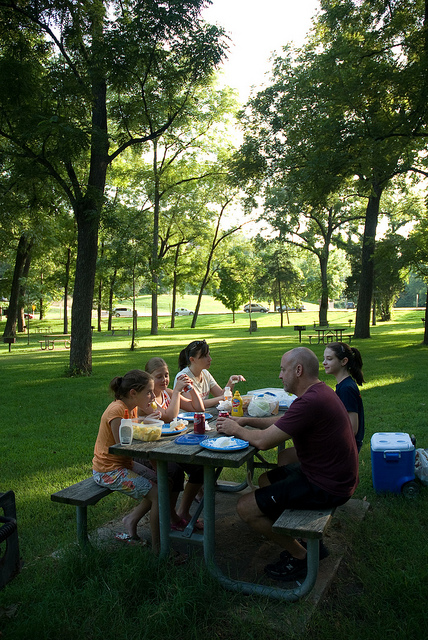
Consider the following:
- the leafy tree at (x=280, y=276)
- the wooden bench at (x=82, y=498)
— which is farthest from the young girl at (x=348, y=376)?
the leafy tree at (x=280, y=276)

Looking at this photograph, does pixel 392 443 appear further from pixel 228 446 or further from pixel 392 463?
pixel 228 446

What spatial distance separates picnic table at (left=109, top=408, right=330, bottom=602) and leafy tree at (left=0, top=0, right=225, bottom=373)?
895 centimetres

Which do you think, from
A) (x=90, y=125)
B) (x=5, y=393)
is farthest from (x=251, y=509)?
(x=90, y=125)

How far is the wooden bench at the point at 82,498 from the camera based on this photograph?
3535 millimetres

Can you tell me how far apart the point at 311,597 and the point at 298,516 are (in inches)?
19.0

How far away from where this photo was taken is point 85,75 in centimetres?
1247

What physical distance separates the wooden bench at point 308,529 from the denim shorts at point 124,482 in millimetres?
1161

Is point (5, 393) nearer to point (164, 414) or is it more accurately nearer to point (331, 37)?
point (164, 414)

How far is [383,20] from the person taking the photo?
44.5 feet

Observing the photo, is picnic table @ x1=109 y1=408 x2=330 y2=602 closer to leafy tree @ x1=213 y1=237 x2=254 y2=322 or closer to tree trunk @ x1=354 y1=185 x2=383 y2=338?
tree trunk @ x1=354 y1=185 x2=383 y2=338

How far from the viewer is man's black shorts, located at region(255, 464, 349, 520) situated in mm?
3258

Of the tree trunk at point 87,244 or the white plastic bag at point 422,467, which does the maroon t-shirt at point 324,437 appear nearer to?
the white plastic bag at point 422,467

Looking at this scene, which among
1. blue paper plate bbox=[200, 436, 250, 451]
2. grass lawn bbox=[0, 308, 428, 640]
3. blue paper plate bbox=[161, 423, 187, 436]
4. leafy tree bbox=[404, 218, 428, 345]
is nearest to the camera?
grass lawn bbox=[0, 308, 428, 640]

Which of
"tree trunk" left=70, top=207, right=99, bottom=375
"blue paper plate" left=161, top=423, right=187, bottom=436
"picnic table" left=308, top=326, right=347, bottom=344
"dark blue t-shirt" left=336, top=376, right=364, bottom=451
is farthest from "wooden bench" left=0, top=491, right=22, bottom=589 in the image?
"picnic table" left=308, top=326, right=347, bottom=344
